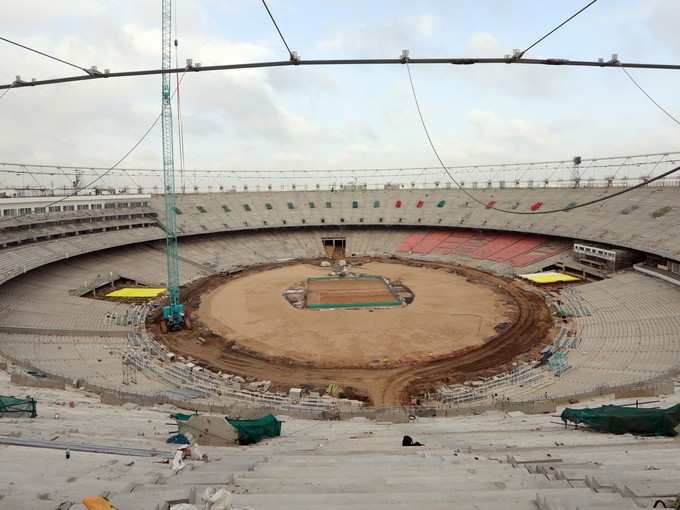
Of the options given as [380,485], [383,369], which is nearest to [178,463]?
[380,485]

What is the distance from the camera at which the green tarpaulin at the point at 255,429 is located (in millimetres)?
10648

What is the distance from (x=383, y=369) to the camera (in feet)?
84.8

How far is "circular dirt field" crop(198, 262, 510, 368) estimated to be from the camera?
28.3 meters

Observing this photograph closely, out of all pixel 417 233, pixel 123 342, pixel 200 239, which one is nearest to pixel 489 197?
pixel 417 233

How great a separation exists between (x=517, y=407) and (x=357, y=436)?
30.2 ft

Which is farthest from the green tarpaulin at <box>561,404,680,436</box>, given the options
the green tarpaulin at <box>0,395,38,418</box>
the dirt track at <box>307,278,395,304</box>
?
the dirt track at <box>307,278,395,304</box>

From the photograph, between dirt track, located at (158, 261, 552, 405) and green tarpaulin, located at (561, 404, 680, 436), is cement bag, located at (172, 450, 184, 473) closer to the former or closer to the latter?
green tarpaulin, located at (561, 404, 680, 436)

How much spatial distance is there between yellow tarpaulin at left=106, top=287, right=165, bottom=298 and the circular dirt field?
4.67 meters

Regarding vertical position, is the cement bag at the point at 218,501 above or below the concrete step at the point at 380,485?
above

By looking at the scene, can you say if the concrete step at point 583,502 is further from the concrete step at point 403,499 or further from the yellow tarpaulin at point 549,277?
the yellow tarpaulin at point 549,277

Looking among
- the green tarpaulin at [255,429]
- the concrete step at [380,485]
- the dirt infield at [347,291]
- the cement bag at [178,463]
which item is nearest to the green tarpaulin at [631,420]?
the concrete step at [380,485]

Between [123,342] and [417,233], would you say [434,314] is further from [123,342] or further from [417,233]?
[417,233]

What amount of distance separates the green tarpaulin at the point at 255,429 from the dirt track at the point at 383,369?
1137cm

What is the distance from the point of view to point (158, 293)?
40.7m
